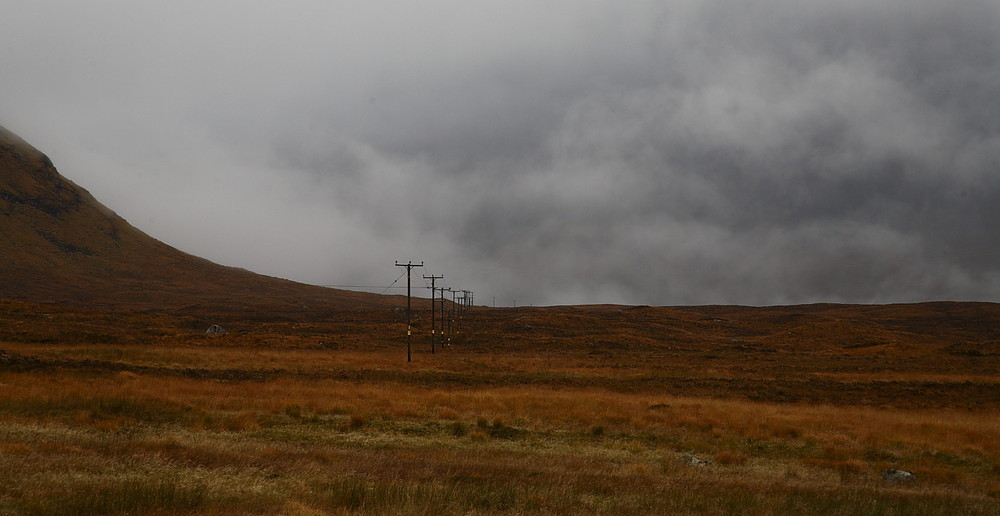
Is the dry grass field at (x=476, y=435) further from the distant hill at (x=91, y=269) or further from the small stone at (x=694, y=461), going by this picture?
the distant hill at (x=91, y=269)

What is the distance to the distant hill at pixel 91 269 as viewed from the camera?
137 metres

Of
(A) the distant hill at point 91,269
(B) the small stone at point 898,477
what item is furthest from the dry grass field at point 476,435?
(A) the distant hill at point 91,269

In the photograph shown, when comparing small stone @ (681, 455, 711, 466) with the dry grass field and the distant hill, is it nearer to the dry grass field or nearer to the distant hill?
the dry grass field

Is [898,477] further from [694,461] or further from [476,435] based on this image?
[476,435]

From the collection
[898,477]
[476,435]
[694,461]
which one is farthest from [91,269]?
[898,477]

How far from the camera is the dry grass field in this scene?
10273 millimetres

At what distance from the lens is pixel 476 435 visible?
1962 centimetres

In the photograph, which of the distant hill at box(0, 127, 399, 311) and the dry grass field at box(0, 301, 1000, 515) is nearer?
the dry grass field at box(0, 301, 1000, 515)

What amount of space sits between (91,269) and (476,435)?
183m

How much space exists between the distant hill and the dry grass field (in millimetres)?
99186

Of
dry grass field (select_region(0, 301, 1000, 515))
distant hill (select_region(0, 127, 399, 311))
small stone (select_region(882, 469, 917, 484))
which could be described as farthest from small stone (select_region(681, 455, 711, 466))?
distant hill (select_region(0, 127, 399, 311))

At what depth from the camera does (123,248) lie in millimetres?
189000

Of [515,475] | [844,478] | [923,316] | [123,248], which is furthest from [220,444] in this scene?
[123,248]

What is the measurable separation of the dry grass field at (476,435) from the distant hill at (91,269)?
9919 cm
